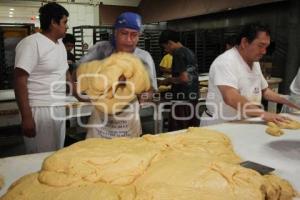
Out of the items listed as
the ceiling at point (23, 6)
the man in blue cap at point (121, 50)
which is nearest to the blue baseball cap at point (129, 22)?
the man in blue cap at point (121, 50)

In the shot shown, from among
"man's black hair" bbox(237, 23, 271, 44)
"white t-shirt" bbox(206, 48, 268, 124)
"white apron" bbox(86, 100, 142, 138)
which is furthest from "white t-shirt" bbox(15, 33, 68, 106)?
"man's black hair" bbox(237, 23, 271, 44)

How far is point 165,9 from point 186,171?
5534 mm

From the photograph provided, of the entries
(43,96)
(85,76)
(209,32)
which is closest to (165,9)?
(209,32)

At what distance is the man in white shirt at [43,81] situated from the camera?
207 centimetres

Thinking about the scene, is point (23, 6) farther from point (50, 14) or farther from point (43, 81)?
point (43, 81)

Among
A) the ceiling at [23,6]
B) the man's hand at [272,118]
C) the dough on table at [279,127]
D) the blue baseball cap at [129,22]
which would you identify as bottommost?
the dough on table at [279,127]

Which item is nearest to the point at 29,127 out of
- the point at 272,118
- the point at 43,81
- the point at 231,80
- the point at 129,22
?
the point at 43,81

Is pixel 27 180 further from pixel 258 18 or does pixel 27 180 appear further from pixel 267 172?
pixel 258 18

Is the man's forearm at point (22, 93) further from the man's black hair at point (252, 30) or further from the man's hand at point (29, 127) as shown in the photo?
the man's black hair at point (252, 30)

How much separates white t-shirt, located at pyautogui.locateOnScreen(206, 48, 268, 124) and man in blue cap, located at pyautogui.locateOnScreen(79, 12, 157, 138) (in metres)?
0.58

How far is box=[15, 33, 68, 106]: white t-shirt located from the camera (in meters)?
2.07

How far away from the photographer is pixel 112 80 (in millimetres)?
1531

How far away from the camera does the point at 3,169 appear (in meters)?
1.31

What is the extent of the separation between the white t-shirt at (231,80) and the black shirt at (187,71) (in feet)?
4.43
